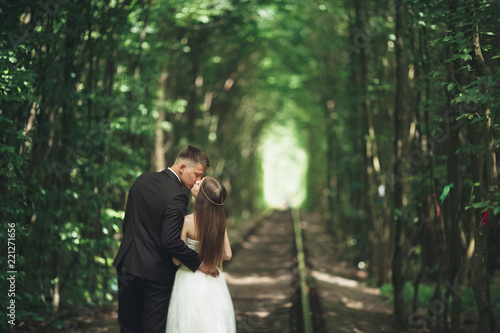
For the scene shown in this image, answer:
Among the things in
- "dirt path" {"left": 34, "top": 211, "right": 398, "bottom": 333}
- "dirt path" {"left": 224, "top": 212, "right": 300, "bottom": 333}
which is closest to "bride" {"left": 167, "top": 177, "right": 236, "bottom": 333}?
"dirt path" {"left": 34, "top": 211, "right": 398, "bottom": 333}

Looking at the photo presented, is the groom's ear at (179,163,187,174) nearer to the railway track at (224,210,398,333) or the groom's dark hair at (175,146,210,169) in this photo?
the groom's dark hair at (175,146,210,169)

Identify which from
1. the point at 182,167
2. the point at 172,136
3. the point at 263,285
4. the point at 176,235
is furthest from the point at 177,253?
the point at 172,136

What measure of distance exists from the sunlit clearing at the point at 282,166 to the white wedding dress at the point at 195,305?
35522mm

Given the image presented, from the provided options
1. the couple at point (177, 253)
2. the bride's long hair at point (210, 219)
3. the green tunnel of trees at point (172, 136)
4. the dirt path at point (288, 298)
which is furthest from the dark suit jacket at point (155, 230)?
the dirt path at point (288, 298)

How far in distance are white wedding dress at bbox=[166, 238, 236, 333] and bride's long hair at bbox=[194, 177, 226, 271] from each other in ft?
0.34

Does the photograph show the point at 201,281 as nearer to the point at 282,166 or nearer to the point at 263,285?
the point at 263,285

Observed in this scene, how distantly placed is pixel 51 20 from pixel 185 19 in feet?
19.2

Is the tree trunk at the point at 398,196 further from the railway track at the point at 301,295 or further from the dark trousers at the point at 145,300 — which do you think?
the dark trousers at the point at 145,300

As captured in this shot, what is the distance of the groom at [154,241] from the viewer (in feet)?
13.9

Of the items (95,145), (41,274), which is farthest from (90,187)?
(41,274)

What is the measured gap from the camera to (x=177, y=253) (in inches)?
163

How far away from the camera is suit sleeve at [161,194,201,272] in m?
4.12

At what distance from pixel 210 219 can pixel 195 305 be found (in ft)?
2.33

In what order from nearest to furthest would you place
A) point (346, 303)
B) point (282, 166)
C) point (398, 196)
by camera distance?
point (398, 196), point (346, 303), point (282, 166)
